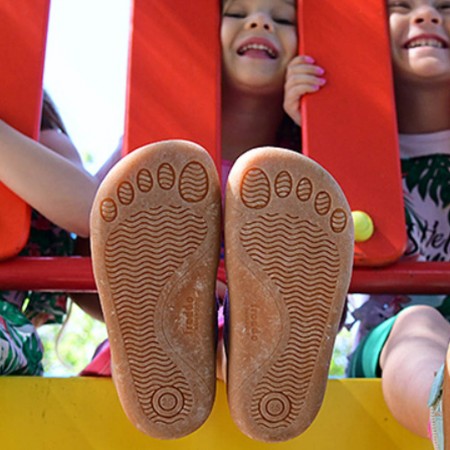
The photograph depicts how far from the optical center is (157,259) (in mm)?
941

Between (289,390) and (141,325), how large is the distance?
7.6 inches

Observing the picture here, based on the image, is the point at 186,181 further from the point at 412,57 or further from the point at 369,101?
the point at 412,57

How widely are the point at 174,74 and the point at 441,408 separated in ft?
2.54

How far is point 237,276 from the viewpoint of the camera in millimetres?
952

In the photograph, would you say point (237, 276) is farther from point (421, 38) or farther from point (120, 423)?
point (421, 38)

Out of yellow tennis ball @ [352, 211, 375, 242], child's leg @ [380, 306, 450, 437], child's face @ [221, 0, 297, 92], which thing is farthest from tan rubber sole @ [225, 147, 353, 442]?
child's face @ [221, 0, 297, 92]

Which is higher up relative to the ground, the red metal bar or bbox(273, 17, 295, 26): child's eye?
bbox(273, 17, 295, 26): child's eye

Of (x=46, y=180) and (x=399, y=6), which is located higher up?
(x=399, y=6)

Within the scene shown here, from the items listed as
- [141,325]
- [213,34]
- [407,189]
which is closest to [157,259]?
[141,325]

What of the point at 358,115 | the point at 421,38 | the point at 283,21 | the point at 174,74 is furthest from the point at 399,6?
the point at 174,74

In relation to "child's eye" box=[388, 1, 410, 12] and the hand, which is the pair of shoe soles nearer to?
the hand

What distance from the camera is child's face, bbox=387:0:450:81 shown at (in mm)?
1598

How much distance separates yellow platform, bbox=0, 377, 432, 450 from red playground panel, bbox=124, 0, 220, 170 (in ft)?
1.40

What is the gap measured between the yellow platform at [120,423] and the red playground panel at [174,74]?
0.43 metres
